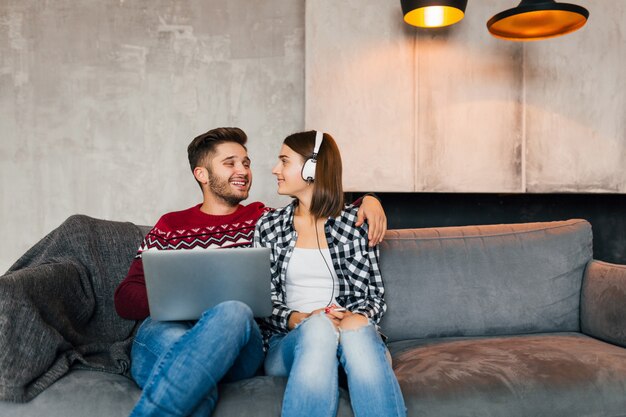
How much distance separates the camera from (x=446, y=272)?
208 cm

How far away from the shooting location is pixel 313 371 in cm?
139

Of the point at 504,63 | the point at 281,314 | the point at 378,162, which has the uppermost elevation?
the point at 504,63

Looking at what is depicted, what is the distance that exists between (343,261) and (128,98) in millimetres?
2073

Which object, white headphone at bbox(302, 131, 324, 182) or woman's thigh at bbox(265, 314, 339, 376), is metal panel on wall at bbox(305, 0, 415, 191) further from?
woman's thigh at bbox(265, 314, 339, 376)

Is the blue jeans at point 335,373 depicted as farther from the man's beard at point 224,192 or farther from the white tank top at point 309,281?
the man's beard at point 224,192

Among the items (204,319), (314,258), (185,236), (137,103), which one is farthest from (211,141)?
(137,103)

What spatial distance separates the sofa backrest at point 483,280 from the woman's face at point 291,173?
1.49 ft

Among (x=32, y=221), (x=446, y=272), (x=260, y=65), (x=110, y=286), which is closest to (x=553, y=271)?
(x=446, y=272)

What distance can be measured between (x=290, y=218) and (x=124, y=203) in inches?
69.9

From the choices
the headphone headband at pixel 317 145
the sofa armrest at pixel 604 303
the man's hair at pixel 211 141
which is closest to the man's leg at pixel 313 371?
the headphone headband at pixel 317 145

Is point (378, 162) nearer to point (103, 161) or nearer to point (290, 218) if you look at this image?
point (290, 218)

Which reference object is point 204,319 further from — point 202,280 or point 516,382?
point 516,382

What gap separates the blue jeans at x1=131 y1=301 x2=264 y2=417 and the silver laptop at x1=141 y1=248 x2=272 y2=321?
49mm

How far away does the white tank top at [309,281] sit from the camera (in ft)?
5.74
